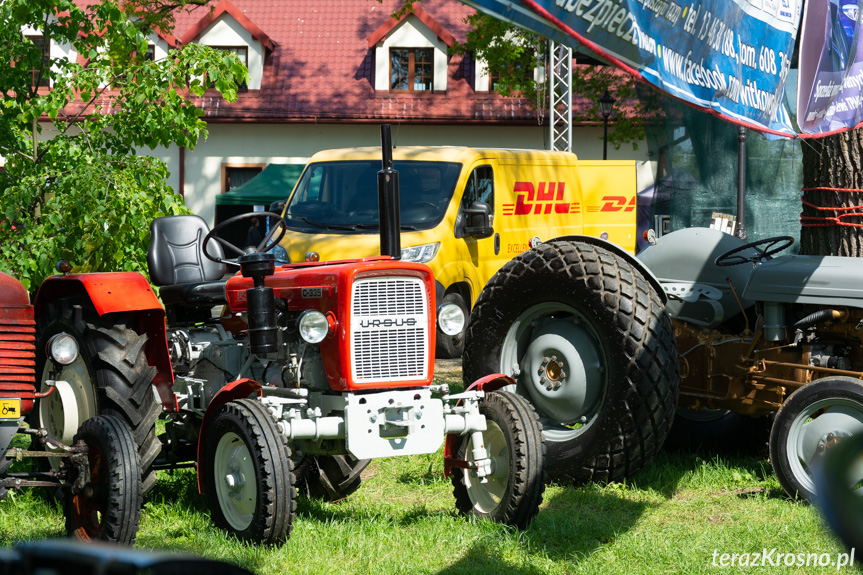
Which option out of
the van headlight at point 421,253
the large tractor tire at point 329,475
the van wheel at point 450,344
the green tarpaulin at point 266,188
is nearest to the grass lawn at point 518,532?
the large tractor tire at point 329,475

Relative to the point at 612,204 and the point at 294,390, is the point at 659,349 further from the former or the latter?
the point at 612,204

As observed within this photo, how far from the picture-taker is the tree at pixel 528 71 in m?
19.5

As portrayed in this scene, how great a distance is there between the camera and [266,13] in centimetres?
2620

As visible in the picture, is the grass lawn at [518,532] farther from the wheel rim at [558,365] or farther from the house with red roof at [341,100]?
the house with red roof at [341,100]

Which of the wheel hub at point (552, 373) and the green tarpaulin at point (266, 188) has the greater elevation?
the green tarpaulin at point (266, 188)

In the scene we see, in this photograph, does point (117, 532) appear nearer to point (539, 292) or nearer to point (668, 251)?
point (539, 292)

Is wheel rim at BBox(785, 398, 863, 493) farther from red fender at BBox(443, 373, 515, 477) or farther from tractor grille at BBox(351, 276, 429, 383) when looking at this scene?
tractor grille at BBox(351, 276, 429, 383)

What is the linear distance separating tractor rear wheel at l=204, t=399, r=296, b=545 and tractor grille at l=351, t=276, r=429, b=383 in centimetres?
50

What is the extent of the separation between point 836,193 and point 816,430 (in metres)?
2.04

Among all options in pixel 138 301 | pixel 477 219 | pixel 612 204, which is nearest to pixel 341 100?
pixel 612 204

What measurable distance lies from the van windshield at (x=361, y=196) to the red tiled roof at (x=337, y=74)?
12899mm

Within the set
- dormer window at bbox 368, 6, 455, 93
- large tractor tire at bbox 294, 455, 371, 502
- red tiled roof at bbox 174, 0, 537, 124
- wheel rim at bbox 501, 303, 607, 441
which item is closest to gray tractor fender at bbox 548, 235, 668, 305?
wheel rim at bbox 501, 303, 607, 441

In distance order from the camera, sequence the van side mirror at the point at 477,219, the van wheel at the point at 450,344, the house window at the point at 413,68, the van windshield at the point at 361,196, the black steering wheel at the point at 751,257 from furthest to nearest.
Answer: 1. the house window at the point at 413,68
2. the van wheel at the point at 450,344
3. the van side mirror at the point at 477,219
4. the van windshield at the point at 361,196
5. the black steering wheel at the point at 751,257

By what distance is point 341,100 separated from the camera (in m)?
24.6
